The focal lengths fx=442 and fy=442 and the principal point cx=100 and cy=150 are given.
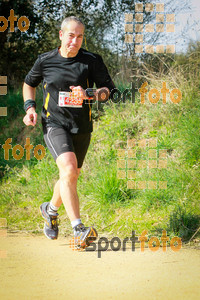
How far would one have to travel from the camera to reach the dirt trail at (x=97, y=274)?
12.2 feet

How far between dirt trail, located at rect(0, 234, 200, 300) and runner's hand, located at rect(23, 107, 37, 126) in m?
1.55

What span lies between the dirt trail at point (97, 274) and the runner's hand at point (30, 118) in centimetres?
155

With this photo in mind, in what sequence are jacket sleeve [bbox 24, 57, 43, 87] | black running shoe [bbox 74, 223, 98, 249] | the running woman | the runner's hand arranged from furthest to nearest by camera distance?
jacket sleeve [bbox 24, 57, 43, 87]
the runner's hand
the running woman
black running shoe [bbox 74, 223, 98, 249]

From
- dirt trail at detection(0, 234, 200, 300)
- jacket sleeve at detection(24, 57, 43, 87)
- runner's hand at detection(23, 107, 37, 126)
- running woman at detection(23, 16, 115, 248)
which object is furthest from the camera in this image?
jacket sleeve at detection(24, 57, 43, 87)

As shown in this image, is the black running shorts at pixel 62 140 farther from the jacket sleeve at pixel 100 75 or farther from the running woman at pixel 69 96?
the jacket sleeve at pixel 100 75

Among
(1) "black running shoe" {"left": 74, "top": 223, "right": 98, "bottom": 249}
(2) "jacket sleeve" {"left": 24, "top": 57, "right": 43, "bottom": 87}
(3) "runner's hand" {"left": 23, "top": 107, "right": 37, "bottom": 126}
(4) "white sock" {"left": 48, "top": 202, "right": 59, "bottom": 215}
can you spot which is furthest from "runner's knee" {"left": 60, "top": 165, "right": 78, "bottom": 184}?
(2) "jacket sleeve" {"left": 24, "top": 57, "right": 43, "bottom": 87}

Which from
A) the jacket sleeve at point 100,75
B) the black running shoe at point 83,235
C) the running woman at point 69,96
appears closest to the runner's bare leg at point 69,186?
the running woman at point 69,96

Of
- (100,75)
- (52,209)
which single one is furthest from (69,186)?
(100,75)

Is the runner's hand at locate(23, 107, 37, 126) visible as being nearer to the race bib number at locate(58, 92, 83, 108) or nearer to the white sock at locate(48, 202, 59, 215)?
the race bib number at locate(58, 92, 83, 108)

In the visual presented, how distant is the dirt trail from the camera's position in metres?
3.71

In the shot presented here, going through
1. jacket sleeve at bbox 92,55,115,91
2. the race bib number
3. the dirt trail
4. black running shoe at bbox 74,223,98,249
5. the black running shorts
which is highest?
jacket sleeve at bbox 92,55,115,91

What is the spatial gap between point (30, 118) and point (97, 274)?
6.16 feet

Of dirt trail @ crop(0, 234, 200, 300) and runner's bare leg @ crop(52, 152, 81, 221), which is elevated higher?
runner's bare leg @ crop(52, 152, 81, 221)

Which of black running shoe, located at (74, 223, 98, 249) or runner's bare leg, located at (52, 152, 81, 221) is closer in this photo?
black running shoe, located at (74, 223, 98, 249)
